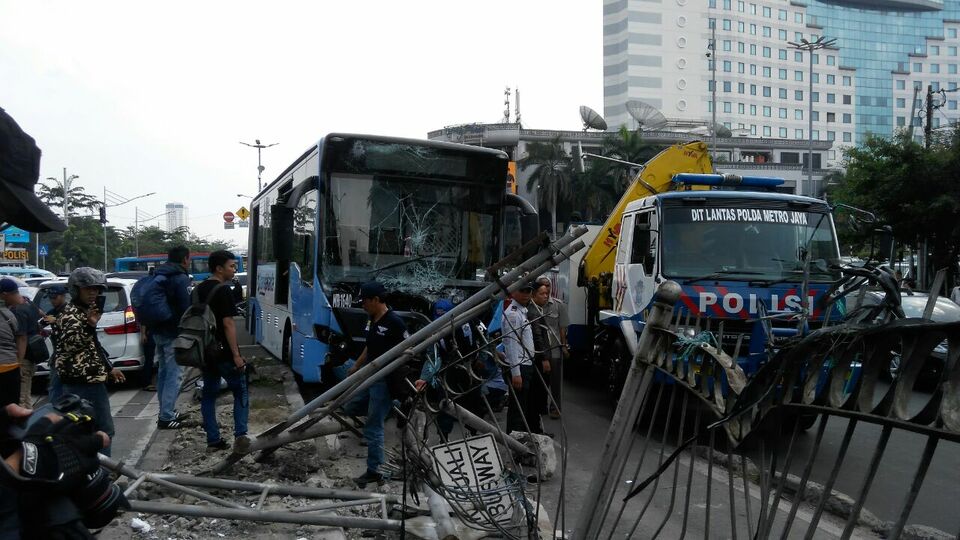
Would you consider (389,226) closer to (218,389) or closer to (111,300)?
(218,389)

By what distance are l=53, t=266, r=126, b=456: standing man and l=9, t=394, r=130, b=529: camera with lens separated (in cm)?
307

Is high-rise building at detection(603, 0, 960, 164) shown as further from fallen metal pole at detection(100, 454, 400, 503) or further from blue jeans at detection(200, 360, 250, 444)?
fallen metal pole at detection(100, 454, 400, 503)

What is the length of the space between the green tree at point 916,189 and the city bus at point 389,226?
14.7 m

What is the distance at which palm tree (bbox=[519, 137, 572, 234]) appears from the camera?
56.3 meters

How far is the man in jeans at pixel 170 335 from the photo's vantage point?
26.3 ft

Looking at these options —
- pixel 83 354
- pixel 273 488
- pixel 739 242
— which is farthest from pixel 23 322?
pixel 739 242

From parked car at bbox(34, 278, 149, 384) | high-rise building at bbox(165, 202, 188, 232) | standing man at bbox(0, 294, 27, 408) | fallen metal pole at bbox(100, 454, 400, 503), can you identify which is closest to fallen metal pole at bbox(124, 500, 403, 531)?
fallen metal pole at bbox(100, 454, 400, 503)

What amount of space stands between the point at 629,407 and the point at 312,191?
7380 mm

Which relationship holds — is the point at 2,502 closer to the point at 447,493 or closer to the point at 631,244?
the point at 447,493

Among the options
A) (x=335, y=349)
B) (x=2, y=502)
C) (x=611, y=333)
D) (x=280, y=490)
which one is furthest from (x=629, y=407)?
(x=611, y=333)

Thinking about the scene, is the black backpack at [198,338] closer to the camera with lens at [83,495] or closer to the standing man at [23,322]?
the standing man at [23,322]

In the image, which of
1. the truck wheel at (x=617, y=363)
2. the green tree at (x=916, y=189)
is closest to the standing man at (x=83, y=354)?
the truck wheel at (x=617, y=363)

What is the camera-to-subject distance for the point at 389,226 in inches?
358

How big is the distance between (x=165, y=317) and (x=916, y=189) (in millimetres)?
19448
